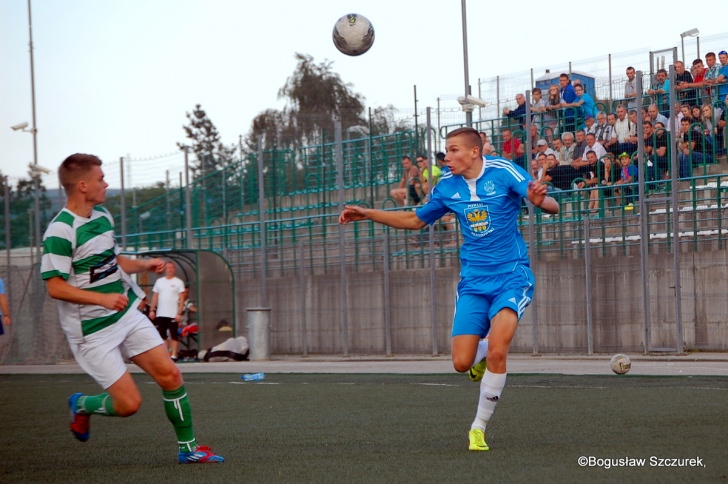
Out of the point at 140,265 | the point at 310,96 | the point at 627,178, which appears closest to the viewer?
the point at 140,265

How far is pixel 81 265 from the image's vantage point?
742cm

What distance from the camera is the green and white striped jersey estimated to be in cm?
734

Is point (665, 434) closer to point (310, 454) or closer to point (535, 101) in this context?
point (310, 454)

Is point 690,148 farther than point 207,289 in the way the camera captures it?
No

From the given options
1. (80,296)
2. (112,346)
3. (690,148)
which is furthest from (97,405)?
(690,148)

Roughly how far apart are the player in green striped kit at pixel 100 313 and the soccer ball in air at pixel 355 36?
1242 cm

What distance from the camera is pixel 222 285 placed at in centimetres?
2502

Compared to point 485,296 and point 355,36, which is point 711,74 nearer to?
point 355,36

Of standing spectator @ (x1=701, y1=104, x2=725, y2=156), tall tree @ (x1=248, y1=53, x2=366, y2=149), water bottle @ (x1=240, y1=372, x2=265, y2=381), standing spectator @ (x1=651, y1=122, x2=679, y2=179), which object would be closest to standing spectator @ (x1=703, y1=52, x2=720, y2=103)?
standing spectator @ (x1=701, y1=104, x2=725, y2=156)

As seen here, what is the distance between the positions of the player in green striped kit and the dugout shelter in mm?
16850

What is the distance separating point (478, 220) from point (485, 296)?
54 centimetres

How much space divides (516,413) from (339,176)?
1427 centimetres

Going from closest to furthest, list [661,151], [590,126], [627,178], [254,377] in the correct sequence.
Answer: [254,377]
[661,151]
[627,178]
[590,126]

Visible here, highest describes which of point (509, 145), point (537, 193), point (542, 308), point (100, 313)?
point (509, 145)
